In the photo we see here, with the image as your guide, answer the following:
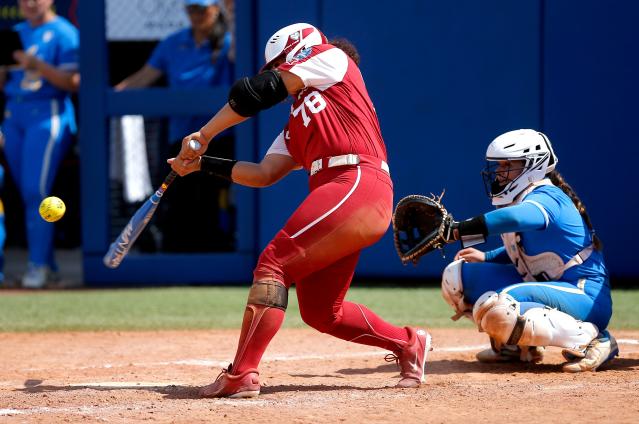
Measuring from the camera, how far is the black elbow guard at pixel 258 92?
15.2ft

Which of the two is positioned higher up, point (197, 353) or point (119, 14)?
point (119, 14)

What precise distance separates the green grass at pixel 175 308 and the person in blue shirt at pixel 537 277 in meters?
1.70

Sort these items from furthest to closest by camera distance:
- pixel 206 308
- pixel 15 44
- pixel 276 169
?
pixel 15 44
pixel 206 308
pixel 276 169

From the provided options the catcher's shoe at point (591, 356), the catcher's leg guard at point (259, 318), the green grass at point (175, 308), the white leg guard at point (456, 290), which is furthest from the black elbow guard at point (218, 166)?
the green grass at point (175, 308)

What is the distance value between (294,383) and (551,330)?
4.36 ft

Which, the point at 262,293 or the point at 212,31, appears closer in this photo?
the point at 262,293

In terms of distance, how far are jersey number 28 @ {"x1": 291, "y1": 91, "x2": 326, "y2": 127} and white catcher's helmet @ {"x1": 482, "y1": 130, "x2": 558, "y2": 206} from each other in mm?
1269

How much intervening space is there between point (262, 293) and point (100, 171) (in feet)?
18.1

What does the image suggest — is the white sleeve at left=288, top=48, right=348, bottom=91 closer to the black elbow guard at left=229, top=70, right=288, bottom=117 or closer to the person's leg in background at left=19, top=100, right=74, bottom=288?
the black elbow guard at left=229, top=70, right=288, bottom=117

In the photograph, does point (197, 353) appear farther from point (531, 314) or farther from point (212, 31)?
point (212, 31)

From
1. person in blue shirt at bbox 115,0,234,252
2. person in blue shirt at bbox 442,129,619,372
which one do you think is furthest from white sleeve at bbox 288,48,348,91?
person in blue shirt at bbox 115,0,234,252

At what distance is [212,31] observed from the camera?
31.0 ft

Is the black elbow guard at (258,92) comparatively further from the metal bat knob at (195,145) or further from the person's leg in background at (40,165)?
the person's leg in background at (40,165)

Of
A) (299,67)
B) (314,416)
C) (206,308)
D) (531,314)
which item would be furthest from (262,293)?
(206,308)
